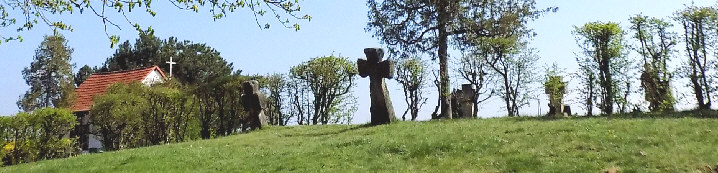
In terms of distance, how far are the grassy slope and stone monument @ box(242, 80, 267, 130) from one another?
7.97 m

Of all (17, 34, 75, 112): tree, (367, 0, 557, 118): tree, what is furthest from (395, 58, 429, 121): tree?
(17, 34, 75, 112): tree

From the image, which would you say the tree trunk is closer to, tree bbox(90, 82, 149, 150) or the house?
tree bbox(90, 82, 149, 150)

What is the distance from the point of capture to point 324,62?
3781cm

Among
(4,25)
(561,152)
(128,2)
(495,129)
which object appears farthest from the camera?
(495,129)

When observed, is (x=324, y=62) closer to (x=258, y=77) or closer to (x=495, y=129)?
(x=258, y=77)

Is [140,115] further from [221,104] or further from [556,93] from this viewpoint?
[556,93]

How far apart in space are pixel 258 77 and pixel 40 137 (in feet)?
40.0

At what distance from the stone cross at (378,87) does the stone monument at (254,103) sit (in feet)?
19.3

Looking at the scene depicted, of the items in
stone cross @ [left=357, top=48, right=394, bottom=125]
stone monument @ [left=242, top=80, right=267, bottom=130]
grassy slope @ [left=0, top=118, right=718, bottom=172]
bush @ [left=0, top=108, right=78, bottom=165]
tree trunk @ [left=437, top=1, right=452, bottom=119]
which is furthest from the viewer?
tree trunk @ [left=437, top=1, right=452, bottom=119]

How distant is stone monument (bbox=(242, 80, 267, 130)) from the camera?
28906 millimetres

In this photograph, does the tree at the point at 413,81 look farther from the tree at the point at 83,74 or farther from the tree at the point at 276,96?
the tree at the point at 83,74

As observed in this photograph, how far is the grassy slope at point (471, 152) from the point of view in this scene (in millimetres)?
13969

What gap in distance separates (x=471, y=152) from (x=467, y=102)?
14504 millimetres

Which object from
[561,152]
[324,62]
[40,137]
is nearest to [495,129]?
[561,152]
